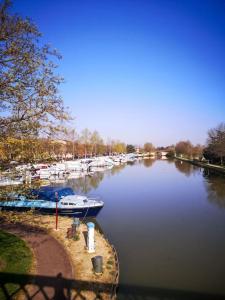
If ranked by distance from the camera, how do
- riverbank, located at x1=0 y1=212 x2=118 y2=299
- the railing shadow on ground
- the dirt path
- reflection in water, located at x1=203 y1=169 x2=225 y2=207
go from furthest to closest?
1. reflection in water, located at x1=203 y1=169 x2=225 y2=207
2. the dirt path
3. riverbank, located at x1=0 y1=212 x2=118 y2=299
4. the railing shadow on ground

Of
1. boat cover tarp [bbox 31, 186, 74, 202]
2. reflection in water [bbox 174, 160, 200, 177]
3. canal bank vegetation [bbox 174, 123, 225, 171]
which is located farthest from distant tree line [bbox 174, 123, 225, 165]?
boat cover tarp [bbox 31, 186, 74, 202]

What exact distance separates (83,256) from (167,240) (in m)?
9.13

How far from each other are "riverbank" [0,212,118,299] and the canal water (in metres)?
1.49

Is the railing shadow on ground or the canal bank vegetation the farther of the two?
the canal bank vegetation

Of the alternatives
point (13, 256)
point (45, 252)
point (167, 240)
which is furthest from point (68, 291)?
point (167, 240)

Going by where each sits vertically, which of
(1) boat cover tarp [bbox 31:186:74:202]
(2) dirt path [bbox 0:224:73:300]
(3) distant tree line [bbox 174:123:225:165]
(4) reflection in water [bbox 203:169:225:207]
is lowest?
(4) reflection in water [bbox 203:169:225:207]

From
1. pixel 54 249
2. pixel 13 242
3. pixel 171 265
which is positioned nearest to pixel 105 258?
pixel 54 249

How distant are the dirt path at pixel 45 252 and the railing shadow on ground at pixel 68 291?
7.3 inches

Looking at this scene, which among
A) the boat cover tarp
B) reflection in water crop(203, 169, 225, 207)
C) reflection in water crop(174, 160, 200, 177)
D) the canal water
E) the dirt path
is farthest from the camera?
reflection in water crop(174, 160, 200, 177)

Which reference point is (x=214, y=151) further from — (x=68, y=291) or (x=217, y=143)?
(x=68, y=291)

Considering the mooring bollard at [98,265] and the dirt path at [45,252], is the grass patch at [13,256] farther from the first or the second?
the mooring bollard at [98,265]

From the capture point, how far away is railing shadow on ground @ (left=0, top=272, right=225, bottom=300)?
11.0 meters

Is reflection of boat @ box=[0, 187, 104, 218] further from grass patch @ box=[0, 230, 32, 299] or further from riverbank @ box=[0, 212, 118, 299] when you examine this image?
grass patch @ box=[0, 230, 32, 299]

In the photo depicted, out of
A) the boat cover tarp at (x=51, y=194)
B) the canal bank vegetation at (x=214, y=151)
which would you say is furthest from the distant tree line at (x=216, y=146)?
the boat cover tarp at (x=51, y=194)
